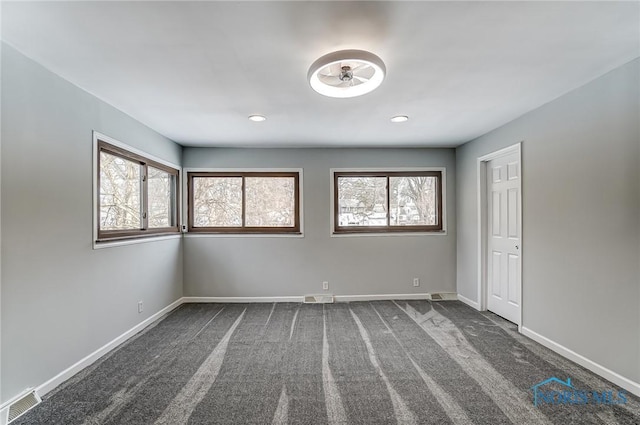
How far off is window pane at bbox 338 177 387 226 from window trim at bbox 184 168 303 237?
657 mm

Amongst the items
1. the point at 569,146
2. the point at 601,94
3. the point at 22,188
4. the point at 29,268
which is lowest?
the point at 29,268

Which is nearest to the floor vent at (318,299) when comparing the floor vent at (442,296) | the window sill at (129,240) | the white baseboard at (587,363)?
the floor vent at (442,296)

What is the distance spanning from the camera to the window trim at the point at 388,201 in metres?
4.79

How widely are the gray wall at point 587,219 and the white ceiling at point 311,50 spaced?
9.7 inches

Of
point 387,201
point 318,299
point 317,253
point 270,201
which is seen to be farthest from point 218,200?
point 387,201

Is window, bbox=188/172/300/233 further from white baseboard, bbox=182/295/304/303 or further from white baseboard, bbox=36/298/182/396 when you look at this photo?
white baseboard, bbox=36/298/182/396

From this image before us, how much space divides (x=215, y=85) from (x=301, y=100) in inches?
30.2

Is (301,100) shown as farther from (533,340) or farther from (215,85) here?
(533,340)

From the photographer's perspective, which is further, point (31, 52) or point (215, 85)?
point (215, 85)

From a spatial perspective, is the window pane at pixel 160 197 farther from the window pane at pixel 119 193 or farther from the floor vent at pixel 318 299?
the floor vent at pixel 318 299

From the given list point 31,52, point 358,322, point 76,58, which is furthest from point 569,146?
point 31,52

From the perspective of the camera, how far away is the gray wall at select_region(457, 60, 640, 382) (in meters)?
2.26

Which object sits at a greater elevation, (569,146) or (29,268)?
(569,146)

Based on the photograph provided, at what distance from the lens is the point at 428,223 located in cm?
494
